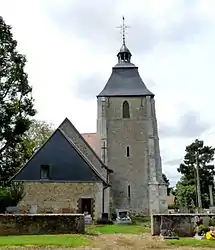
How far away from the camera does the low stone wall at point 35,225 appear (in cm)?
1961

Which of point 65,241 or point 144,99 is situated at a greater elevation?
point 144,99

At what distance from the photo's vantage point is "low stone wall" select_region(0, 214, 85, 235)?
64.3 feet

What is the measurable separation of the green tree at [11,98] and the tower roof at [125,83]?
22778 mm

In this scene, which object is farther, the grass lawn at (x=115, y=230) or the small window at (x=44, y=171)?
the small window at (x=44, y=171)

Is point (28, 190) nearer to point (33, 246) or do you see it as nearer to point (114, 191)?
point (114, 191)

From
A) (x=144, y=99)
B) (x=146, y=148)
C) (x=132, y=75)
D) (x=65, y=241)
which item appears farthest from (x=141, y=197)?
(x=65, y=241)

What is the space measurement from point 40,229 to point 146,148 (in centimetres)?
2628

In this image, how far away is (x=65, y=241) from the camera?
15938 millimetres

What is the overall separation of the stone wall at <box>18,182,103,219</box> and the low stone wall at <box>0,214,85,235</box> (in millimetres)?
12816

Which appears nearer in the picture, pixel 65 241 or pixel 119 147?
pixel 65 241

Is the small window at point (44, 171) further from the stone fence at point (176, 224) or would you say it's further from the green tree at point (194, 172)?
the green tree at point (194, 172)

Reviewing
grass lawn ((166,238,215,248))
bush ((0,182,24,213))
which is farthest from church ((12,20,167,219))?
grass lawn ((166,238,215,248))

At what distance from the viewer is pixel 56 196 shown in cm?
3297

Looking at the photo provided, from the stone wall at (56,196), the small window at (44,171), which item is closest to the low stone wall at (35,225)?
the stone wall at (56,196)
